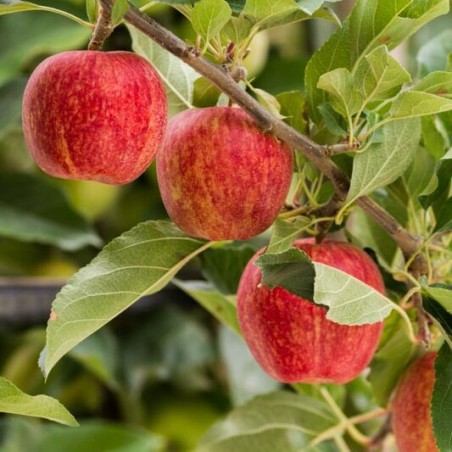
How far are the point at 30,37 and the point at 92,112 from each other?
675 mm

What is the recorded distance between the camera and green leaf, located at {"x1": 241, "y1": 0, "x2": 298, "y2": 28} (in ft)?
1.18

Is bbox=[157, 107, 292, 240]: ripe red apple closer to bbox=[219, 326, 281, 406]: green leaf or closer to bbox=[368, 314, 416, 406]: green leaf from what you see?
bbox=[368, 314, 416, 406]: green leaf

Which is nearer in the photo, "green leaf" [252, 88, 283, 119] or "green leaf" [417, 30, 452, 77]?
"green leaf" [252, 88, 283, 119]

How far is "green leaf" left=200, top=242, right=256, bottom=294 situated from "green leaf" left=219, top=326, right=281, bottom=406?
397 millimetres

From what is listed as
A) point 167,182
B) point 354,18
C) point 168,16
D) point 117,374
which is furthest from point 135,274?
point 168,16

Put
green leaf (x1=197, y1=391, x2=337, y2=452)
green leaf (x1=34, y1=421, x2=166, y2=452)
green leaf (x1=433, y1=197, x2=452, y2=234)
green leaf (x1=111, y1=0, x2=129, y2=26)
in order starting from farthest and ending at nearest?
green leaf (x1=34, y1=421, x2=166, y2=452) → green leaf (x1=197, y1=391, x2=337, y2=452) → green leaf (x1=433, y1=197, x2=452, y2=234) → green leaf (x1=111, y1=0, x2=129, y2=26)

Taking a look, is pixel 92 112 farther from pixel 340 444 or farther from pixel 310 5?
pixel 340 444

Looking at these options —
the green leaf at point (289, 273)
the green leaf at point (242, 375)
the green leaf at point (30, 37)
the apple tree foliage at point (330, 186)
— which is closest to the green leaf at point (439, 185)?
the apple tree foliage at point (330, 186)

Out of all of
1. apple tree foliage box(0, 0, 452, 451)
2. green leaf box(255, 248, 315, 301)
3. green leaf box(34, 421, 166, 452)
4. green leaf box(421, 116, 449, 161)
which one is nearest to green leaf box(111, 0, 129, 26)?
apple tree foliage box(0, 0, 452, 451)

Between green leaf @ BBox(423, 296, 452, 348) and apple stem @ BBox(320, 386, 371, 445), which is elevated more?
green leaf @ BBox(423, 296, 452, 348)

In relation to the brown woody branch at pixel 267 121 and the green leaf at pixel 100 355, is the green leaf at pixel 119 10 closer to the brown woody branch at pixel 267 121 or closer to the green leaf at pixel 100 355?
the brown woody branch at pixel 267 121

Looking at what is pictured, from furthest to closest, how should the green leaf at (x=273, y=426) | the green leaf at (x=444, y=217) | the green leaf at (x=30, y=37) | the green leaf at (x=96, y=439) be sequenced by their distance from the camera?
the green leaf at (x=30, y=37)
the green leaf at (x=96, y=439)
the green leaf at (x=273, y=426)
the green leaf at (x=444, y=217)

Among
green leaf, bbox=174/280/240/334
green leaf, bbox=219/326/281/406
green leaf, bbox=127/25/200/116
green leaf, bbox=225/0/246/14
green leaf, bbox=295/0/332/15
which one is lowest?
green leaf, bbox=219/326/281/406

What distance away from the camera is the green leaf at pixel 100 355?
918 millimetres
